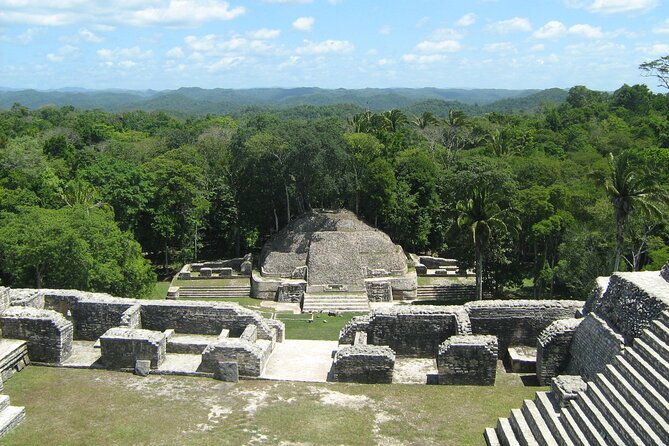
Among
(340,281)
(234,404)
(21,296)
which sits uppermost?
(21,296)

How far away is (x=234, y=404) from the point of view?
1494 cm

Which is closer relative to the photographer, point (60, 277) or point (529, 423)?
point (529, 423)

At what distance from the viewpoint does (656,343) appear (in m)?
12.6

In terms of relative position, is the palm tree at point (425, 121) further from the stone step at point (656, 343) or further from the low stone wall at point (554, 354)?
the stone step at point (656, 343)

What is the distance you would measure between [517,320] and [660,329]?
600cm

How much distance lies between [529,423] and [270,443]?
569 cm

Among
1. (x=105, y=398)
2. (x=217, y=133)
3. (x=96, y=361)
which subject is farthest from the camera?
(x=217, y=133)

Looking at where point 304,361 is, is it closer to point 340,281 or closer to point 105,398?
point 105,398

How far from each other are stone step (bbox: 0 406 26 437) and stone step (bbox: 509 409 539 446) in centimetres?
1140

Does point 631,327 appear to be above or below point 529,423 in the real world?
above

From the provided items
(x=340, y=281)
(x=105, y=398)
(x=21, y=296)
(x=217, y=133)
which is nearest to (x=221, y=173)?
(x=340, y=281)

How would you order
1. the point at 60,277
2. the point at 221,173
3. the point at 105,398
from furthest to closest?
the point at 221,173
the point at 60,277
the point at 105,398

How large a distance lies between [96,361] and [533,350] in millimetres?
13376

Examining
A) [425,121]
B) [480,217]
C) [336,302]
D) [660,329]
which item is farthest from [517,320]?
[425,121]
